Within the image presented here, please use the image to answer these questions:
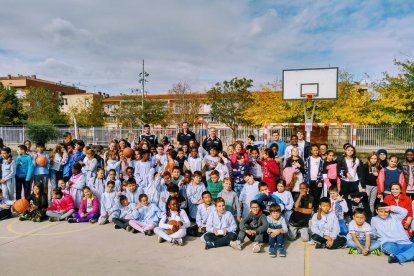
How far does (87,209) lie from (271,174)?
4053 millimetres

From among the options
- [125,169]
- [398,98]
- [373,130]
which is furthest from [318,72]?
[125,169]

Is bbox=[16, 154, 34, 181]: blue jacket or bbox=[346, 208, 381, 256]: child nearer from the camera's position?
bbox=[346, 208, 381, 256]: child

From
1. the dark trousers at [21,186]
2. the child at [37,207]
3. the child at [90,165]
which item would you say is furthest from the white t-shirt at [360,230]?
the dark trousers at [21,186]

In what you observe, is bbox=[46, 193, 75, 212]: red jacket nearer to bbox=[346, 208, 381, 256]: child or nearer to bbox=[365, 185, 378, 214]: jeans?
bbox=[346, 208, 381, 256]: child

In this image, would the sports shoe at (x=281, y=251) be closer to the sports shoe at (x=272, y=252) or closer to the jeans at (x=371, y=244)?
the sports shoe at (x=272, y=252)

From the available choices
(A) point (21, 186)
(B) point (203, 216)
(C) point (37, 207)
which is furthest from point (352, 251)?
(A) point (21, 186)

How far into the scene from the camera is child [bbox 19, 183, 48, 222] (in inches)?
266

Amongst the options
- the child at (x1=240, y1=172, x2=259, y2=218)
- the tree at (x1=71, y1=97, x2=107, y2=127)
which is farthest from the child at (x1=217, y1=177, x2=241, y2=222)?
the tree at (x1=71, y1=97, x2=107, y2=127)

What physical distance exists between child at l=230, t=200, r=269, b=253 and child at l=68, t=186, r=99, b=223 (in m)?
3.22

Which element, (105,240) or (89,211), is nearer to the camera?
(105,240)

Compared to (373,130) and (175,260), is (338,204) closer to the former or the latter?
(175,260)

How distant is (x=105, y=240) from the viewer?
558 cm

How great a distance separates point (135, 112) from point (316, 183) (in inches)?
1021

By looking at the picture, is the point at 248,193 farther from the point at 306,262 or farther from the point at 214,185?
the point at 306,262
